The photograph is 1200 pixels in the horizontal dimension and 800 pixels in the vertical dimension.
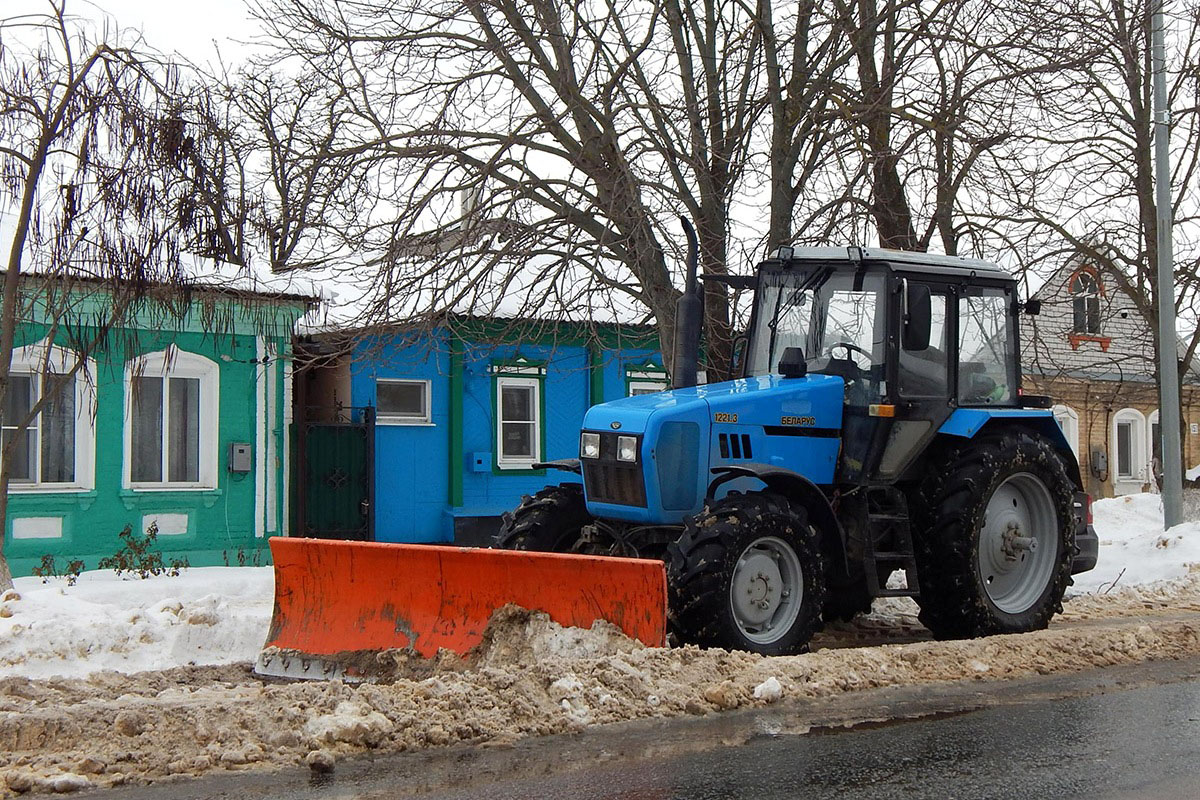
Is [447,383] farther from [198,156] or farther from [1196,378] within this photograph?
[1196,378]

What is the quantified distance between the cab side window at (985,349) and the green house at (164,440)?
771 cm

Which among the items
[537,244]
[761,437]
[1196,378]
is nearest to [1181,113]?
[537,244]

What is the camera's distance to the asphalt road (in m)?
4.89

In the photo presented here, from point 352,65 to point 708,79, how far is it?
3312 mm

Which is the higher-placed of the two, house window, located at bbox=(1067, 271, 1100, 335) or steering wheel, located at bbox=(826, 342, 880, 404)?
house window, located at bbox=(1067, 271, 1100, 335)

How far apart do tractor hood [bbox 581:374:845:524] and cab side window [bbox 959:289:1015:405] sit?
1.10 metres

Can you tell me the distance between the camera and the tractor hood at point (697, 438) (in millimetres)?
8078

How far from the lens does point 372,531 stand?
1716cm

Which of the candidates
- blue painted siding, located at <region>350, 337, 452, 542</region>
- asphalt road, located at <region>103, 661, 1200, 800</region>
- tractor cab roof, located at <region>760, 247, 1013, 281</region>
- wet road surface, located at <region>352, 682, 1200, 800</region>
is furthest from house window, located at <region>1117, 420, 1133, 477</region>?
wet road surface, located at <region>352, 682, 1200, 800</region>

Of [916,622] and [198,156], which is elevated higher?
[198,156]

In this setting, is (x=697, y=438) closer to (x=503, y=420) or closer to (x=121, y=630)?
(x=121, y=630)

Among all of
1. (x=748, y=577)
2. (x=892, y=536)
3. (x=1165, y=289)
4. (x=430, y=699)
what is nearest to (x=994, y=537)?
(x=892, y=536)

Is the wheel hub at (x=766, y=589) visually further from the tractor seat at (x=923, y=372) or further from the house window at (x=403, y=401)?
the house window at (x=403, y=401)

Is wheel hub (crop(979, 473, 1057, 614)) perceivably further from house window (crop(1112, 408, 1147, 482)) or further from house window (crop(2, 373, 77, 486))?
house window (crop(1112, 408, 1147, 482))
